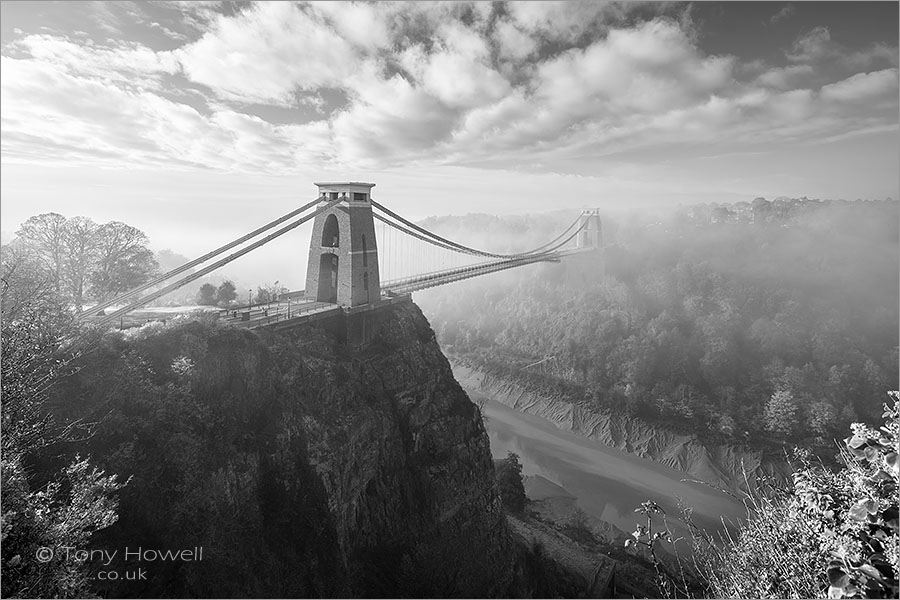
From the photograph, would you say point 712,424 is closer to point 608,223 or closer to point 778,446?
point 778,446

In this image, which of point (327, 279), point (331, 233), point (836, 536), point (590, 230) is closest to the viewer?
point (836, 536)

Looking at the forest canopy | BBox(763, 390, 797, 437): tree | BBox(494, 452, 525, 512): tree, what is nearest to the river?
BBox(494, 452, 525, 512): tree

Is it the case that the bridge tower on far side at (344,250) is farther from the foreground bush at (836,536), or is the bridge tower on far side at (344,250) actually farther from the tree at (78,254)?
the foreground bush at (836,536)

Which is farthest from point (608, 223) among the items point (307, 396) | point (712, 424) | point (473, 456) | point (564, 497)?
point (307, 396)

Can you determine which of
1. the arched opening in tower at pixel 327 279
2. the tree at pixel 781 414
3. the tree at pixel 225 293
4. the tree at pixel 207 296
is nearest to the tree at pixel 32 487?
the arched opening in tower at pixel 327 279

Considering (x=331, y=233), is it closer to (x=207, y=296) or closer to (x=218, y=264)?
(x=218, y=264)

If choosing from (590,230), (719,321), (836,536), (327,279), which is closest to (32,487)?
(327,279)
